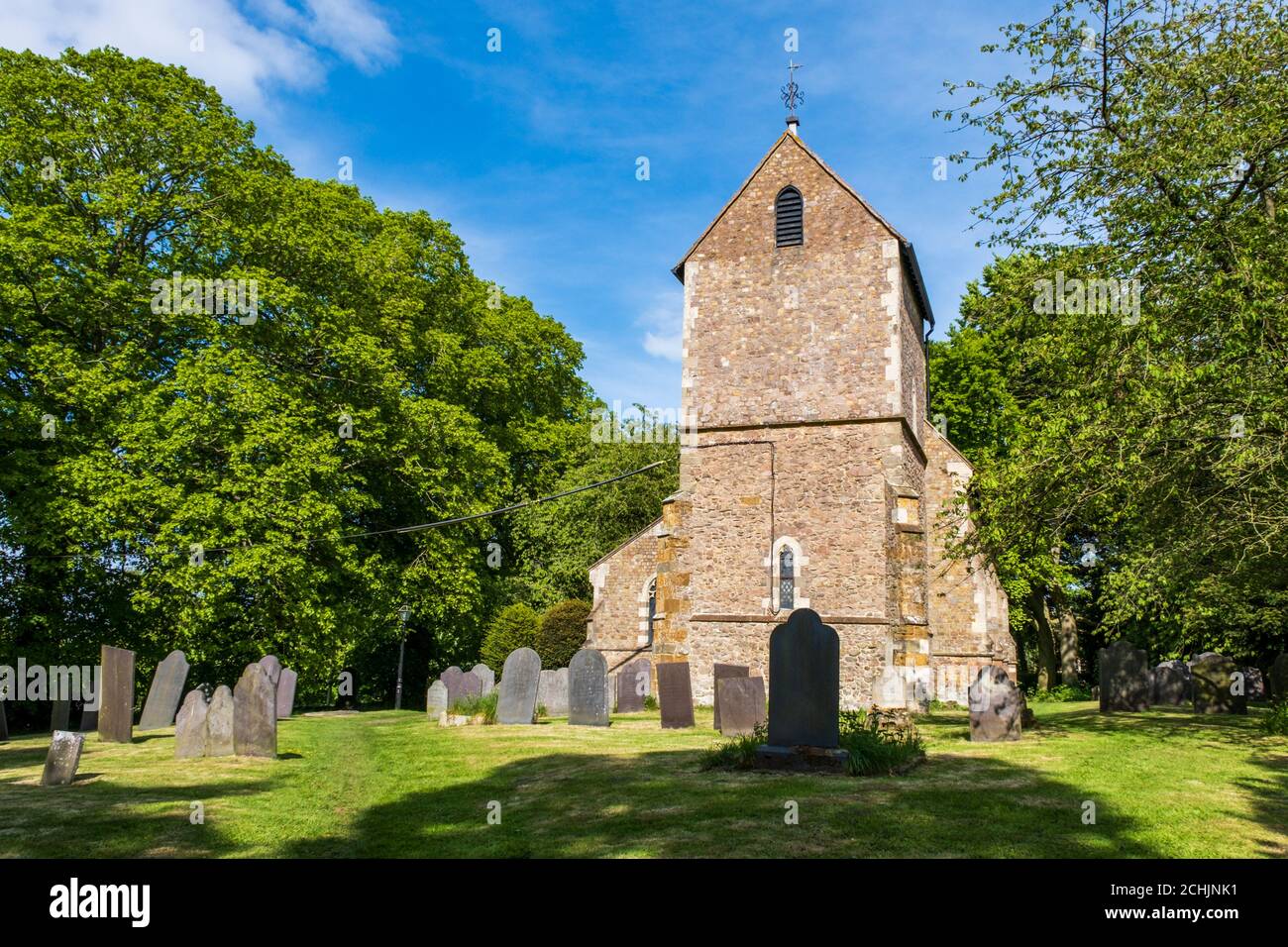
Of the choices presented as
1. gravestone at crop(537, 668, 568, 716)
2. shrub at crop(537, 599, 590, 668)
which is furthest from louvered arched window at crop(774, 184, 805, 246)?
shrub at crop(537, 599, 590, 668)

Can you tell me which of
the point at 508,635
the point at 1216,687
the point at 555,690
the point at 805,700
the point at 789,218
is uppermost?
the point at 789,218

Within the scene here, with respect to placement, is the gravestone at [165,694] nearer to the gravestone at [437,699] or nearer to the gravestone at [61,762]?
the gravestone at [437,699]

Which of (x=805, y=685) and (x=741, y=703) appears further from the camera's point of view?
(x=741, y=703)

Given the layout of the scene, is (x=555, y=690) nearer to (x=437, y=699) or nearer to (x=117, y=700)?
(x=437, y=699)

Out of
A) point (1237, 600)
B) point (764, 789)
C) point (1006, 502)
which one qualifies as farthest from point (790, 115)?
point (764, 789)

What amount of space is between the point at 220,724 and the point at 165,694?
500cm

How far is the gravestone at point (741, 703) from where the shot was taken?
1366 cm

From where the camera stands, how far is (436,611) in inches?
979

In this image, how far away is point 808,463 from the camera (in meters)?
20.2

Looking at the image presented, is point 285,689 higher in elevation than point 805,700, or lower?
lower

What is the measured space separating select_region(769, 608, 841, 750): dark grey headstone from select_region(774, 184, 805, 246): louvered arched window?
13.0 meters

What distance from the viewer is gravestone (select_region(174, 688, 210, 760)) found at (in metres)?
12.0

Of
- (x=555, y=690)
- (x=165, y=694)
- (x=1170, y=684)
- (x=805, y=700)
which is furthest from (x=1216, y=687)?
(x=165, y=694)

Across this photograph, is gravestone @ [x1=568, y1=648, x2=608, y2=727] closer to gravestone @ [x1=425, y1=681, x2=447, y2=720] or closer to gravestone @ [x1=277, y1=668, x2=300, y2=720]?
gravestone @ [x1=425, y1=681, x2=447, y2=720]
